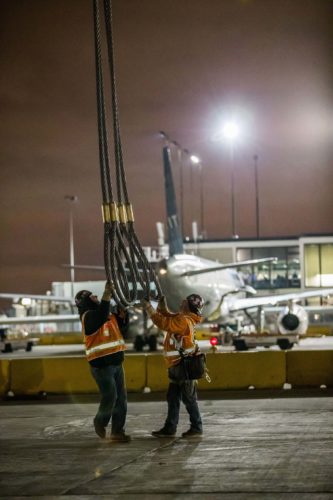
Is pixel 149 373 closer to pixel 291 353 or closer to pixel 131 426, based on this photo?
pixel 291 353

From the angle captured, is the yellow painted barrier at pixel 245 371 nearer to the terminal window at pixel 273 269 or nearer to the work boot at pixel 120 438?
the work boot at pixel 120 438

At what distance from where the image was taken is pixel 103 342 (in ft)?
40.9

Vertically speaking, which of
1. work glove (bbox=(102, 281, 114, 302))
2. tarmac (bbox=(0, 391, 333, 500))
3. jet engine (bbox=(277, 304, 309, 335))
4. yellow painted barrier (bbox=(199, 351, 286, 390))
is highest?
work glove (bbox=(102, 281, 114, 302))

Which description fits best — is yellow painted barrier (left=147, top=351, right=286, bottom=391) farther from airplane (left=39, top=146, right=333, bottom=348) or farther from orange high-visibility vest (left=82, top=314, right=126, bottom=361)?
airplane (left=39, top=146, right=333, bottom=348)

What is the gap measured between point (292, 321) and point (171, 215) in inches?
322

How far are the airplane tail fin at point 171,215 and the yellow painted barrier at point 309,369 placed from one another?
2289 centimetres

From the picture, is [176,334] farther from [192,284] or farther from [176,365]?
[192,284]

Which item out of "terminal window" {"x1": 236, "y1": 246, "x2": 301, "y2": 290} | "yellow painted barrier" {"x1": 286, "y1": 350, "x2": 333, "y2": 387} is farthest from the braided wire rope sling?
"terminal window" {"x1": 236, "y1": 246, "x2": 301, "y2": 290}

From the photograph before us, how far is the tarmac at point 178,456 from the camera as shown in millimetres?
8734

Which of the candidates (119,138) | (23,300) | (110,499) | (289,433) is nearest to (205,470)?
(110,499)

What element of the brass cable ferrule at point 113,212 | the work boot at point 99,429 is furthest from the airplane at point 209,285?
the brass cable ferrule at point 113,212

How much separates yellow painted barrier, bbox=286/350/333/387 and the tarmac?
2381 mm

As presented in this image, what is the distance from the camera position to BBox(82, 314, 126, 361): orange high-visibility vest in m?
12.4

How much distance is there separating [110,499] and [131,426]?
5.66 meters
